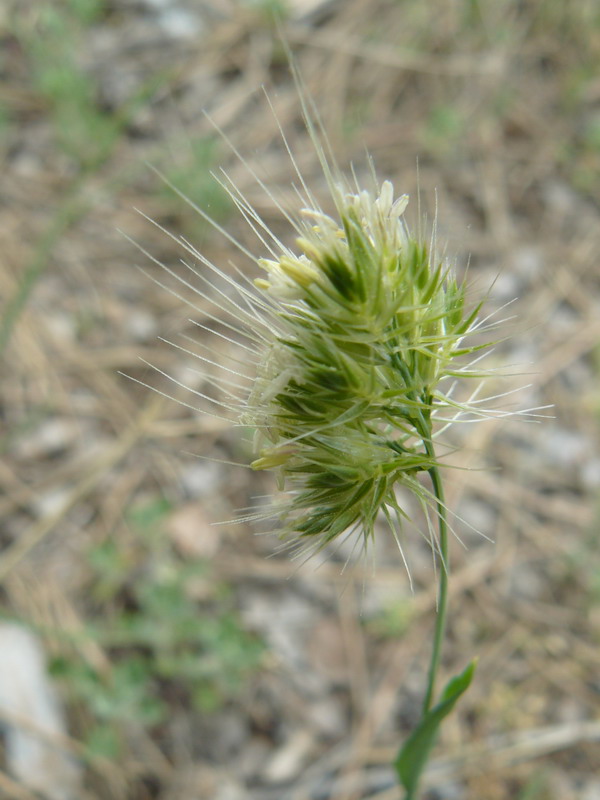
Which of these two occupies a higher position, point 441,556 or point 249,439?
point 249,439

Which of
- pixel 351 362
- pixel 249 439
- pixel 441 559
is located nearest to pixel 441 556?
pixel 441 559

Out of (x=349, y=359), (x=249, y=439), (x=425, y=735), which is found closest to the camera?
(x=349, y=359)

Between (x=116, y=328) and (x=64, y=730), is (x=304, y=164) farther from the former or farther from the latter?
(x=64, y=730)

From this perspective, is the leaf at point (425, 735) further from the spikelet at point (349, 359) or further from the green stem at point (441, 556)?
the spikelet at point (349, 359)

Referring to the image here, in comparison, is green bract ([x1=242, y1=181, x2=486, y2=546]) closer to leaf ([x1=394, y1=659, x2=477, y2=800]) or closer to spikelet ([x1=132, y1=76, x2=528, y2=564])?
spikelet ([x1=132, y1=76, x2=528, y2=564])

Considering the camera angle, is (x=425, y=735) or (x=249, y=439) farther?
(x=249, y=439)

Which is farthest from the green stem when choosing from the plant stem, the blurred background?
the blurred background

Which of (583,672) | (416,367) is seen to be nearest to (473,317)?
(416,367)

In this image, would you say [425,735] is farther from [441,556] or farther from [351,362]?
[351,362]
